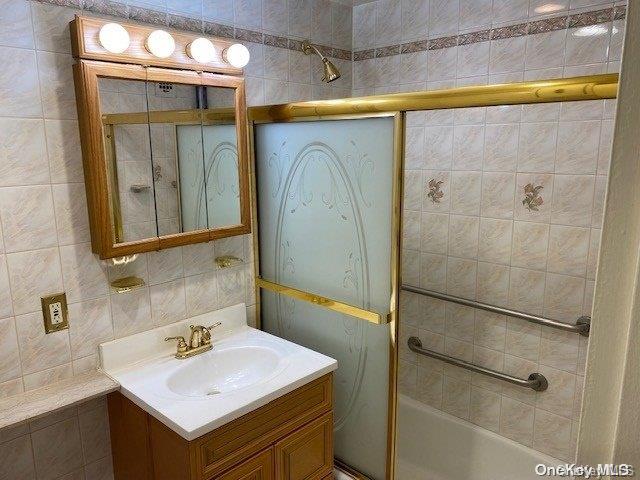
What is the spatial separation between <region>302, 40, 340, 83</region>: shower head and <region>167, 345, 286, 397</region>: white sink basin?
4.03 feet

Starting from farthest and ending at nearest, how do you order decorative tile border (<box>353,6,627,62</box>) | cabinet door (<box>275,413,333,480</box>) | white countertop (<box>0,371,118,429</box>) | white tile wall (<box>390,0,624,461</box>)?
white tile wall (<box>390,0,624,461</box>) < decorative tile border (<box>353,6,627,62</box>) < cabinet door (<box>275,413,333,480</box>) < white countertop (<box>0,371,118,429</box>)

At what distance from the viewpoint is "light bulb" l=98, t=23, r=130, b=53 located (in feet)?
5.11

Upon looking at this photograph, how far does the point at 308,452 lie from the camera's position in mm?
1817

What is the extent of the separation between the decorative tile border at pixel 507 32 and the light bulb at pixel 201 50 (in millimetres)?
1072

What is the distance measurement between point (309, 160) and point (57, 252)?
970 mm

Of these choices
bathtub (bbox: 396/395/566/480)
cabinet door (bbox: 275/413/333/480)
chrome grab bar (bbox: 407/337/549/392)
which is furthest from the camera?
bathtub (bbox: 396/395/566/480)

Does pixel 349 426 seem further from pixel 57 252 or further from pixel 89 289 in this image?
pixel 57 252

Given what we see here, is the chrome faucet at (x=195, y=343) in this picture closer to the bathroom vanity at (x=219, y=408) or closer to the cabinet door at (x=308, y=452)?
the bathroom vanity at (x=219, y=408)

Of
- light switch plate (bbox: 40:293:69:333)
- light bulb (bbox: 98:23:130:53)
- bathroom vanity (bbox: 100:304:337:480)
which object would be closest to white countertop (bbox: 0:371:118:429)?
bathroom vanity (bbox: 100:304:337:480)

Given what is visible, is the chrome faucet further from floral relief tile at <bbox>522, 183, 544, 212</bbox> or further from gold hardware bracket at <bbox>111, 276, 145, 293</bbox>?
floral relief tile at <bbox>522, 183, 544, 212</bbox>

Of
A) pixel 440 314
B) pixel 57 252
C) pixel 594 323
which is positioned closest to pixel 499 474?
pixel 440 314

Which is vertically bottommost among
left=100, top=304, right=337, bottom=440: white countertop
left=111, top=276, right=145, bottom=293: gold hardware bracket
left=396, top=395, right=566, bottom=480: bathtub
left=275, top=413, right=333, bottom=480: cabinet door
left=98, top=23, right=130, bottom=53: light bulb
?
left=396, top=395, right=566, bottom=480: bathtub

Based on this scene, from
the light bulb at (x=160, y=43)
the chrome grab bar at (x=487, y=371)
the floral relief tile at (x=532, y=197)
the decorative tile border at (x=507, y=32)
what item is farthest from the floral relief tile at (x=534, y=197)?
the light bulb at (x=160, y=43)

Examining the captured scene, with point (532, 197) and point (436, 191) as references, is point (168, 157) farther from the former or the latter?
point (532, 197)
